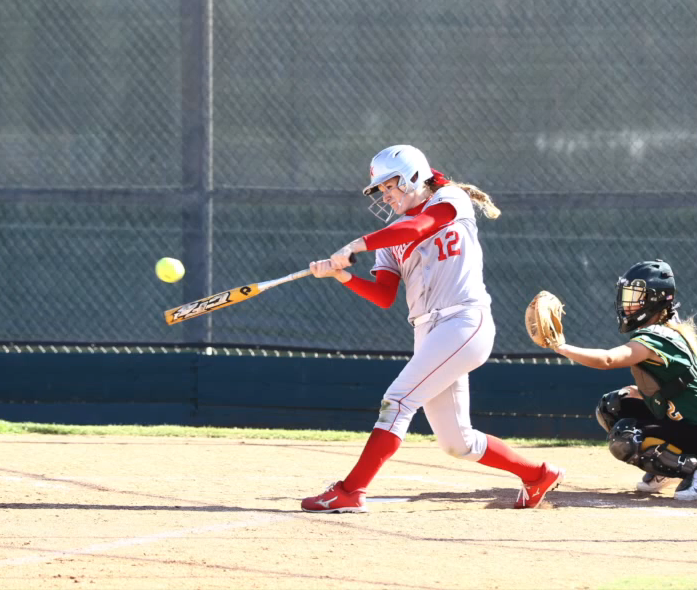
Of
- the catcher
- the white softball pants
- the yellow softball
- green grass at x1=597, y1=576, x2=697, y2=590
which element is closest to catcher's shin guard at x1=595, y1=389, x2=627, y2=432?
the catcher

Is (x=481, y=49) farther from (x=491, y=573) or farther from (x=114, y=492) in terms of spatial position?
(x=491, y=573)

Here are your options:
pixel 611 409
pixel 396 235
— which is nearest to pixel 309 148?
pixel 611 409

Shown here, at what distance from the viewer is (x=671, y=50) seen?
8477 millimetres

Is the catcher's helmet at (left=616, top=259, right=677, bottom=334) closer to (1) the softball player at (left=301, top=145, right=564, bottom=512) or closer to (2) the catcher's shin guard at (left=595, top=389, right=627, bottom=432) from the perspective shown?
(2) the catcher's shin guard at (left=595, top=389, right=627, bottom=432)

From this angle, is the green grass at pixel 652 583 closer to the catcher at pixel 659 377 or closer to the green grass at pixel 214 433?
the catcher at pixel 659 377

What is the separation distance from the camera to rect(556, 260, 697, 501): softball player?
5496mm

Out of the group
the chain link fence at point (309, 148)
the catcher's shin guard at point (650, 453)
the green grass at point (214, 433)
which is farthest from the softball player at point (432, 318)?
the chain link fence at point (309, 148)

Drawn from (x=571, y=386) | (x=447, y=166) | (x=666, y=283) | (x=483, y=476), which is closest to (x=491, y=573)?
(x=666, y=283)

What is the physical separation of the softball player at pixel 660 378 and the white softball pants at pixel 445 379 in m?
0.80

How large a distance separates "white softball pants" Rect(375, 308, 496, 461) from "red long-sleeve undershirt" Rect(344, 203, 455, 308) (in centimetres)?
31

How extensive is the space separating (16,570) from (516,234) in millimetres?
5359

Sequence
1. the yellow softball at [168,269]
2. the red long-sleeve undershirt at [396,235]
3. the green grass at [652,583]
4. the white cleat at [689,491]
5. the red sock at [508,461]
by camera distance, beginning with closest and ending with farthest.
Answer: the green grass at [652,583], the red long-sleeve undershirt at [396,235], the red sock at [508,461], the white cleat at [689,491], the yellow softball at [168,269]

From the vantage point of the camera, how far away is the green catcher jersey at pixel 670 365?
546 cm

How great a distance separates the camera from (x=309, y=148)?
8.79 meters
